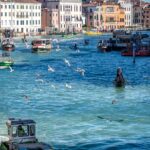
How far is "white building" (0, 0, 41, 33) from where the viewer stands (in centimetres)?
9694

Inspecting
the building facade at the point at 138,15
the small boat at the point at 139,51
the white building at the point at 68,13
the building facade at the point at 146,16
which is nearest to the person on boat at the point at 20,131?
the small boat at the point at 139,51

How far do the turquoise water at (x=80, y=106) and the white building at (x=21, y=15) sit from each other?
189 feet

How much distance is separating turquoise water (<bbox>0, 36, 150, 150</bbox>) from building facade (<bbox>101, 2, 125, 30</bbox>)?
88.5 m

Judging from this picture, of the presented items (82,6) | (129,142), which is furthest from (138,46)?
(82,6)

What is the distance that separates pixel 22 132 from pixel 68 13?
100607mm

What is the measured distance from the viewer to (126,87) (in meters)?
28.0

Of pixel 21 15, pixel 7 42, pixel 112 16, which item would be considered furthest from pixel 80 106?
pixel 112 16

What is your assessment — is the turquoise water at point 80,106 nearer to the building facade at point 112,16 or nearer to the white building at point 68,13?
the white building at point 68,13

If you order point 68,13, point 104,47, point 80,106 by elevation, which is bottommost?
point 104,47

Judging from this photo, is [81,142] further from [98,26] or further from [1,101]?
[98,26]

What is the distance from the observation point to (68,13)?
113750mm

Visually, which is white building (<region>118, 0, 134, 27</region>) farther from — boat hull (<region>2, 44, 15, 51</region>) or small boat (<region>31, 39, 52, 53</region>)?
boat hull (<region>2, 44, 15, 51</region>)

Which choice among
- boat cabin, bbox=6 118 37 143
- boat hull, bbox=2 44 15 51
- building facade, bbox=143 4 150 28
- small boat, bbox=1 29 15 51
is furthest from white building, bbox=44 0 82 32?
boat cabin, bbox=6 118 37 143

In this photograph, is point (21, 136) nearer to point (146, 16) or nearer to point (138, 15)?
point (138, 15)
